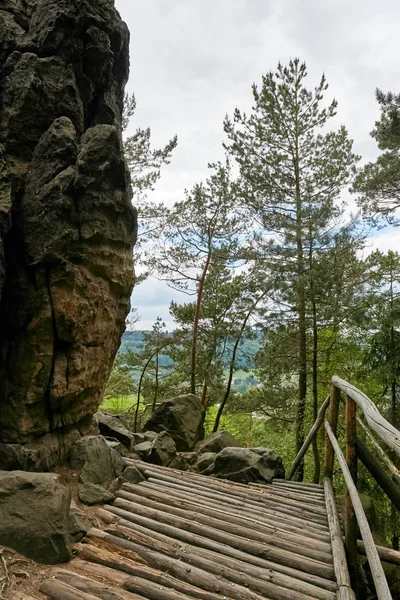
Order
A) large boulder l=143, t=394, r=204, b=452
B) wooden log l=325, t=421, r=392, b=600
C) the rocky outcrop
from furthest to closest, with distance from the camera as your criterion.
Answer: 1. large boulder l=143, t=394, r=204, b=452
2. the rocky outcrop
3. wooden log l=325, t=421, r=392, b=600

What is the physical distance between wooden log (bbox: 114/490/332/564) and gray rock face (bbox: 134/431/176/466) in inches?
76.0

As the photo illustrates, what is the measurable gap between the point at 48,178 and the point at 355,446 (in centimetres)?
517

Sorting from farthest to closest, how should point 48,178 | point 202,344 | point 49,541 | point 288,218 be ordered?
point 202,344, point 288,218, point 48,178, point 49,541

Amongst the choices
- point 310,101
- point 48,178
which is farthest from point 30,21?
point 310,101

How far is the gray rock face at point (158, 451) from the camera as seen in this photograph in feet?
22.9

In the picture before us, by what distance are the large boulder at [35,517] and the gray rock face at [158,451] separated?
3275 mm

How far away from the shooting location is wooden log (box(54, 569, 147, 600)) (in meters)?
2.98

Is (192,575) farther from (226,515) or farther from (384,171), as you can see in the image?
(384,171)

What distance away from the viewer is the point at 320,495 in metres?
5.72

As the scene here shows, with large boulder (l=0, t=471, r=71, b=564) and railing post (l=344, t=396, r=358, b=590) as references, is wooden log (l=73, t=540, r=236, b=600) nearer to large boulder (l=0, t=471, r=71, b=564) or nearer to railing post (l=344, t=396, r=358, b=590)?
large boulder (l=0, t=471, r=71, b=564)

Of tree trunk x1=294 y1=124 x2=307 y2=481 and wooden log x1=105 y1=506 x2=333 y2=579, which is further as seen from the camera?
tree trunk x1=294 y1=124 x2=307 y2=481

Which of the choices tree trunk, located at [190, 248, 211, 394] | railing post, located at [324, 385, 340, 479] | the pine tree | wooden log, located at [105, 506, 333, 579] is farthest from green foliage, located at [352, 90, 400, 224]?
wooden log, located at [105, 506, 333, 579]

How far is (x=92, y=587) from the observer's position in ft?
10.1

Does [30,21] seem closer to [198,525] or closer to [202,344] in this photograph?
[198,525]
